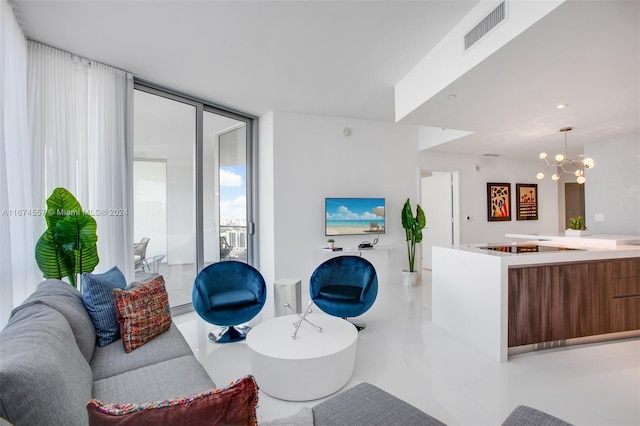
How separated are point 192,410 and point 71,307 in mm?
1666

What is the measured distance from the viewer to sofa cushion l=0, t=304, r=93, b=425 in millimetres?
916

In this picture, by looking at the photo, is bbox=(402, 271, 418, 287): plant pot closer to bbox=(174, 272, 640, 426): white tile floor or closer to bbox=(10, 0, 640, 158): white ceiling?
bbox=(174, 272, 640, 426): white tile floor

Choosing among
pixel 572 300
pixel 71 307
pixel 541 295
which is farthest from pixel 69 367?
pixel 572 300

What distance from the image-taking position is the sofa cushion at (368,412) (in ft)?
4.26

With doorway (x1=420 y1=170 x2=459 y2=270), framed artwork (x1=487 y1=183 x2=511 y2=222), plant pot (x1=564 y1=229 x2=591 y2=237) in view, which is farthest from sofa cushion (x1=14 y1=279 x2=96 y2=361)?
framed artwork (x1=487 y1=183 x2=511 y2=222)

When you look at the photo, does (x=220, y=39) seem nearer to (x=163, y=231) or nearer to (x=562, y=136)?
(x=163, y=231)

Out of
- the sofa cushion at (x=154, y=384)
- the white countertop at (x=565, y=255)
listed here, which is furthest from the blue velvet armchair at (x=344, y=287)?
the sofa cushion at (x=154, y=384)

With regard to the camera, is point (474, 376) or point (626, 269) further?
point (626, 269)

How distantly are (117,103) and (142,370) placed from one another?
287 centimetres

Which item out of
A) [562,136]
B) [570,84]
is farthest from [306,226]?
[562,136]

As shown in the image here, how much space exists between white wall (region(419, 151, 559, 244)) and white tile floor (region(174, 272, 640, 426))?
3.40m

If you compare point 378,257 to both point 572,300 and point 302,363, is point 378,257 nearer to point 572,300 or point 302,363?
point 572,300

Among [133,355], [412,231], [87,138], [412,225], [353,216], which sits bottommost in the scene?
[133,355]

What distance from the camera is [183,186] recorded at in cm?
428
